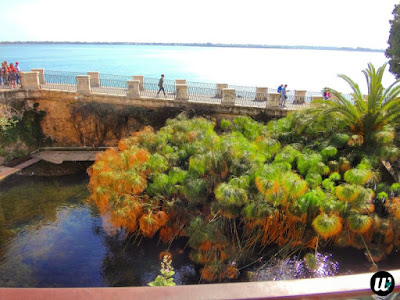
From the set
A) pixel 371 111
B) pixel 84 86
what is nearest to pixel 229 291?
pixel 371 111

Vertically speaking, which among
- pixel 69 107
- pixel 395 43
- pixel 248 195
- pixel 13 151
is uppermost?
pixel 395 43

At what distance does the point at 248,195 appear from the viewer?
10.0 m

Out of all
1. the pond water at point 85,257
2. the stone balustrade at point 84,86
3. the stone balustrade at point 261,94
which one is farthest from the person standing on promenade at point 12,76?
the stone balustrade at point 261,94

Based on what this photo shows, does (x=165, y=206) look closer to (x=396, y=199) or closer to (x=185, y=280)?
(x=185, y=280)

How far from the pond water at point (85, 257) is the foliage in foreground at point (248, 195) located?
0.57m

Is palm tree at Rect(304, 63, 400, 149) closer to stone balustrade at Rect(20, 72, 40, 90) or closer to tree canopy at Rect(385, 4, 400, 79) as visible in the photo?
tree canopy at Rect(385, 4, 400, 79)

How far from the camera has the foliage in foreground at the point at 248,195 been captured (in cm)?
958

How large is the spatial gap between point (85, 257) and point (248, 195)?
5953 mm

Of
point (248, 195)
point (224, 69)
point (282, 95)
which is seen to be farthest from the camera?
point (224, 69)

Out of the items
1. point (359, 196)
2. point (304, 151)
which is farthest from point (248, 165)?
point (359, 196)

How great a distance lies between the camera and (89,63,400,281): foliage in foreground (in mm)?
9578

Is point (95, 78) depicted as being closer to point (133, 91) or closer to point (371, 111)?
point (133, 91)

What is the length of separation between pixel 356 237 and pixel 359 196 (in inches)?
58.5

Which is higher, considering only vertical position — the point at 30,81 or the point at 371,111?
the point at 30,81
